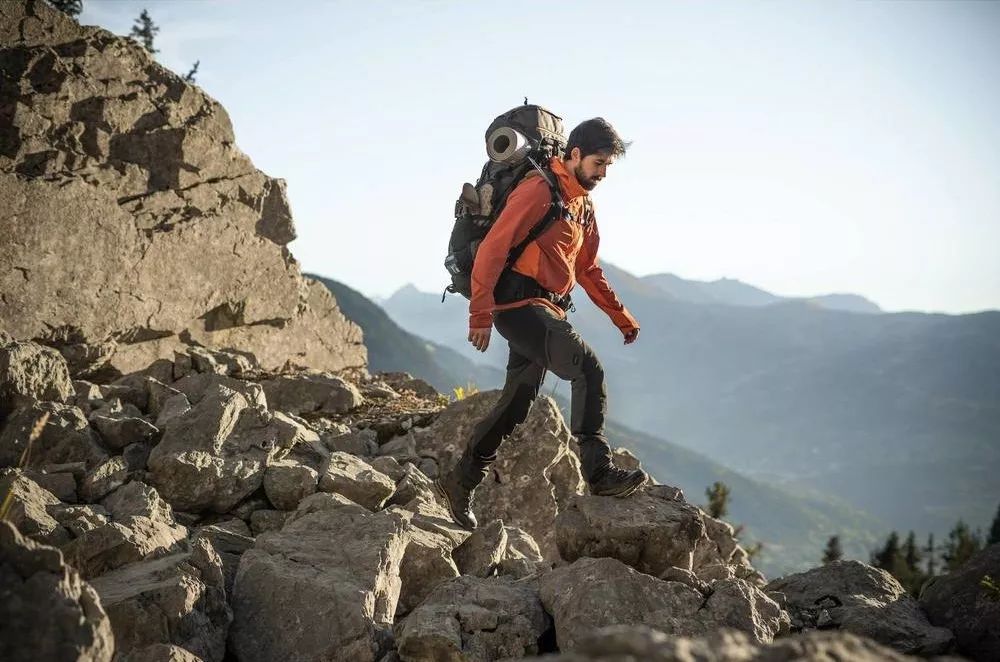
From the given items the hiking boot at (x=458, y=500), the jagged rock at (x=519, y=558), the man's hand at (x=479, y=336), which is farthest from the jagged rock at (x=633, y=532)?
the man's hand at (x=479, y=336)

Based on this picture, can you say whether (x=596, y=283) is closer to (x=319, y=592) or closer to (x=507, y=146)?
(x=507, y=146)

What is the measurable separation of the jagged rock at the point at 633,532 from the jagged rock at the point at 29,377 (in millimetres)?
5395

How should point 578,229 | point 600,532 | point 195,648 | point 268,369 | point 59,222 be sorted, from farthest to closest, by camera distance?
point 268,369 → point 59,222 → point 578,229 → point 600,532 → point 195,648

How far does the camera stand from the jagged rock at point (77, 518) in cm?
529

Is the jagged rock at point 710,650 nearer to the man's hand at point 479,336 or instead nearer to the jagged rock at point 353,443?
the man's hand at point 479,336

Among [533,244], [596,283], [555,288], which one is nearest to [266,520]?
[555,288]

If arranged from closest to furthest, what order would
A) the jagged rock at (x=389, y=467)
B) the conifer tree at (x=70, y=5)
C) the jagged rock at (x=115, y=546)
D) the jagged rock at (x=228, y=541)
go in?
1. the jagged rock at (x=115, y=546)
2. the jagged rock at (x=228, y=541)
3. the jagged rock at (x=389, y=467)
4. the conifer tree at (x=70, y=5)

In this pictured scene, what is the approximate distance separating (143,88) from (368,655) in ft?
33.2

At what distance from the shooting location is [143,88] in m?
11.4

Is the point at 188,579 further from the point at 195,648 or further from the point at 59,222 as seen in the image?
the point at 59,222

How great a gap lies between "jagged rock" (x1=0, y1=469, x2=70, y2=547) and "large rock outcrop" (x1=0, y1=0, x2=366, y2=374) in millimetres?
4418

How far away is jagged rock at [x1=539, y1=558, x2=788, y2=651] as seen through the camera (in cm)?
518

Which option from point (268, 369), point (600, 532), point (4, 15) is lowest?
point (600, 532)

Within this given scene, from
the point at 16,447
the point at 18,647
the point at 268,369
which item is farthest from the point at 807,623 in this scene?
the point at 268,369
